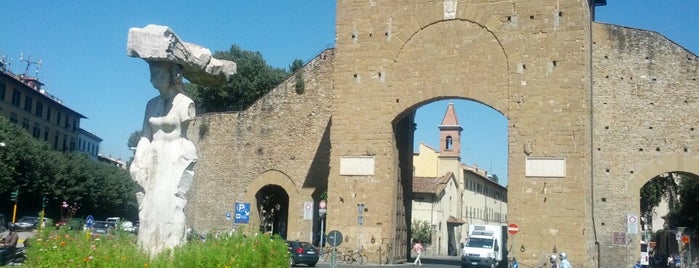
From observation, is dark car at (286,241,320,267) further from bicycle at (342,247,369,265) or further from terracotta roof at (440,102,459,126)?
terracotta roof at (440,102,459,126)

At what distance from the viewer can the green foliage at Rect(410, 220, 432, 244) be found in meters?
42.7

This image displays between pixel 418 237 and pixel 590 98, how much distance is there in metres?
21.9

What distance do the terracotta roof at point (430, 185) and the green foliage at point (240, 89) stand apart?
1095 centimetres

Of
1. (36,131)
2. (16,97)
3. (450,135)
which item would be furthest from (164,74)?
(450,135)

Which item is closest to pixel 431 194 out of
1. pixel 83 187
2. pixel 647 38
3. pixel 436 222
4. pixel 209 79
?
pixel 436 222

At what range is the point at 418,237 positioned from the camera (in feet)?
140

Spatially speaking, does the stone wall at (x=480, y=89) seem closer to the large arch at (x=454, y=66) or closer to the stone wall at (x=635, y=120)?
the large arch at (x=454, y=66)

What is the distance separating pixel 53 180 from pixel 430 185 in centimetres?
2200

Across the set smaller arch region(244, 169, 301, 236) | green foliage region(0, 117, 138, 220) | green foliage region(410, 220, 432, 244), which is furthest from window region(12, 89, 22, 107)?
green foliage region(410, 220, 432, 244)

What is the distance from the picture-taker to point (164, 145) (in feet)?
26.4

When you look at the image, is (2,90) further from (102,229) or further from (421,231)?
(421,231)

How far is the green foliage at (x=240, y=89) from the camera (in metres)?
39.5

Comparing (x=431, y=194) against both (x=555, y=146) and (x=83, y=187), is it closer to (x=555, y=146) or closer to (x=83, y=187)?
(x=83, y=187)

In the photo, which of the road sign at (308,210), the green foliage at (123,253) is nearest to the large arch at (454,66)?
the road sign at (308,210)
